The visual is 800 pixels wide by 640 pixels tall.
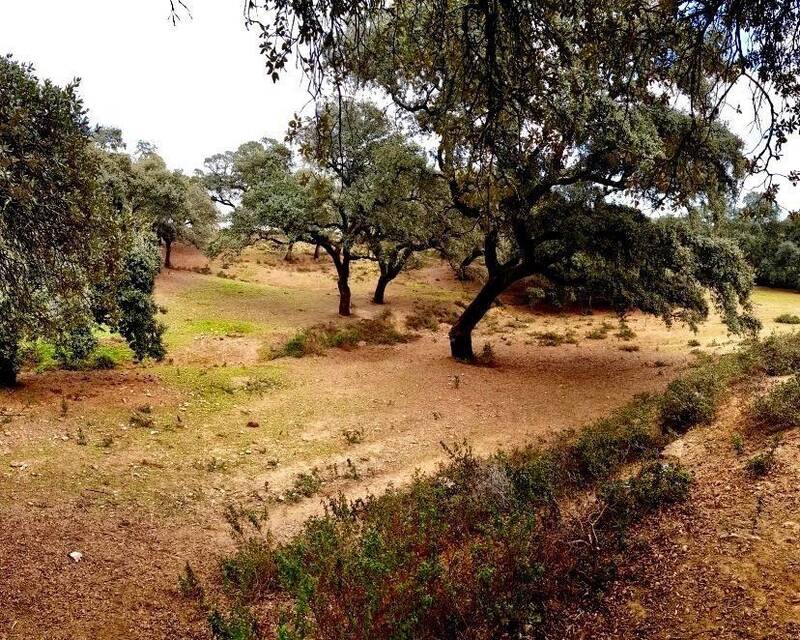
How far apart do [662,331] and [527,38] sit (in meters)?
19.0

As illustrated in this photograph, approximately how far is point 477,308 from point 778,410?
9.68 meters

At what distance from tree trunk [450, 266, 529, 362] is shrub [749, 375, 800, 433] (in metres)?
8.43

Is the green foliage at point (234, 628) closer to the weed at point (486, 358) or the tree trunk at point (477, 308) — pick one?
the tree trunk at point (477, 308)

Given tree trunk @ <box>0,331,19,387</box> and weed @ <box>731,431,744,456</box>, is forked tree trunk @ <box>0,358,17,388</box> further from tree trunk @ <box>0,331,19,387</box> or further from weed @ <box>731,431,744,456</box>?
weed @ <box>731,431,744,456</box>

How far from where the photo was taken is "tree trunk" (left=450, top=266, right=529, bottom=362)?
14594 millimetres

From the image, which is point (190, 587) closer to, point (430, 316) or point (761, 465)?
point (761, 465)

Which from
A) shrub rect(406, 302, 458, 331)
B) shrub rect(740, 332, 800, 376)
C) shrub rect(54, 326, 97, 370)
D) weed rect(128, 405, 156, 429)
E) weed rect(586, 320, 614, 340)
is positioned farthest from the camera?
shrub rect(406, 302, 458, 331)

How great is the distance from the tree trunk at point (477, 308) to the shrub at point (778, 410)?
8427 millimetres

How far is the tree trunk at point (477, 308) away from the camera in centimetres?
1459

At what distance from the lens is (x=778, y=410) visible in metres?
5.81

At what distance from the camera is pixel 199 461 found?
332 inches

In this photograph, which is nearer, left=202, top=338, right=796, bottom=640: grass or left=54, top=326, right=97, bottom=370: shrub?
left=202, top=338, right=796, bottom=640: grass

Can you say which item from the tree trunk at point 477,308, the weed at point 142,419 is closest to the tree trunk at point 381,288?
the tree trunk at point 477,308

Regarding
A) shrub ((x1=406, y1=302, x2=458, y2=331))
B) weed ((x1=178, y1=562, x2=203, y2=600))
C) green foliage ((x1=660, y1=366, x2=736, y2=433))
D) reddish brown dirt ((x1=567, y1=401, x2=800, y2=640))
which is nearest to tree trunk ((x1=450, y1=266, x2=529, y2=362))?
shrub ((x1=406, y1=302, x2=458, y2=331))
